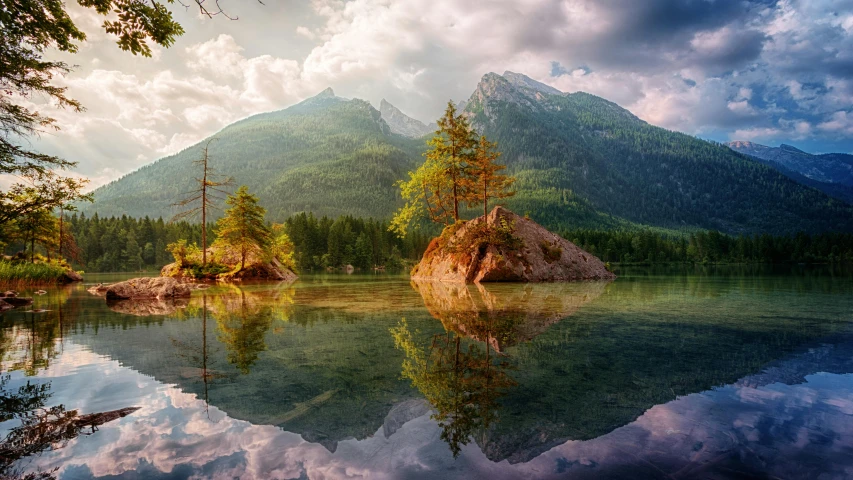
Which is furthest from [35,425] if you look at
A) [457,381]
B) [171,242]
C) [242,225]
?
[171,242]

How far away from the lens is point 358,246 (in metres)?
92.3

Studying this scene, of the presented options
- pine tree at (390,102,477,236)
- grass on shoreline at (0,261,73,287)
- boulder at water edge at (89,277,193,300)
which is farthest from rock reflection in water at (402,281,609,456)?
grass on shoreline at (0,261,73,287)

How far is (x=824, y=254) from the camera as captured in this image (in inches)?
4171

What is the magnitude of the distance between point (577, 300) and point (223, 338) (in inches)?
432

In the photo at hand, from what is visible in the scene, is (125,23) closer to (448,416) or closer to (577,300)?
(448,416)

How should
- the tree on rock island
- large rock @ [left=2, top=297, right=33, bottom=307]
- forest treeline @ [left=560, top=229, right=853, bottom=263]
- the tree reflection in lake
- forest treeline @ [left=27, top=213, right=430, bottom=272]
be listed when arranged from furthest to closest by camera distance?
forest treeline @ [left=560, top=229, right=853, bottom=263]
forest treeline @ [left=27, top=213, right=430, bottom=272]
the tree on rock island
large rock @ [left=2, top=297, right=33, bottom=307]
the tree reflection in lake

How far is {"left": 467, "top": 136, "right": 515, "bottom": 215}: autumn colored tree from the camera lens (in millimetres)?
27156

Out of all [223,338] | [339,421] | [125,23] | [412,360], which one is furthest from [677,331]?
[125,23]

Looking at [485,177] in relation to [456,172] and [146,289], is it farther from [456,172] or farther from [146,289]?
[146,289]

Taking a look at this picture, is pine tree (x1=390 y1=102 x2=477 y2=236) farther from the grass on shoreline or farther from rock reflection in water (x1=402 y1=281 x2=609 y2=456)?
the grass on shoreline

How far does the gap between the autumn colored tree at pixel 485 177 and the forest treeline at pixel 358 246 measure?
205 feet

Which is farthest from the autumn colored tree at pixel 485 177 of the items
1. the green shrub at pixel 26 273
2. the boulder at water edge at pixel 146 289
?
the green shrub at pixel 26 273

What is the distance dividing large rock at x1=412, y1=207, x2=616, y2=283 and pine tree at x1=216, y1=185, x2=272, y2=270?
15189 mm

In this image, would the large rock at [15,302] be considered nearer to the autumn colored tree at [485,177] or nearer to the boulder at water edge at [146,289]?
the boulder at water edge at [146,289]
